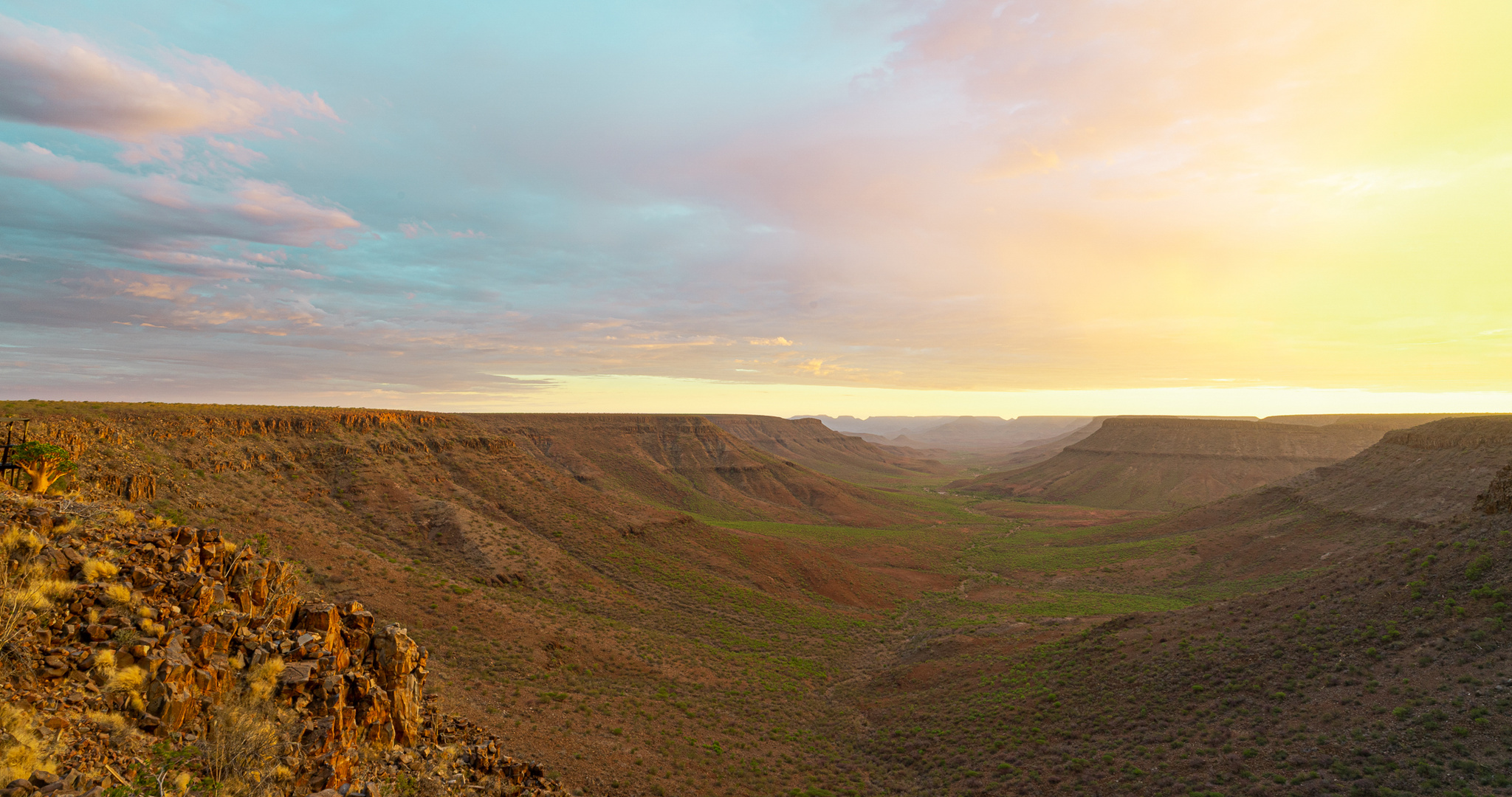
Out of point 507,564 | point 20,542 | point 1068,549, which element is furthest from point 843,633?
point 1068,549

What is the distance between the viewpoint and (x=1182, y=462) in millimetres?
135125

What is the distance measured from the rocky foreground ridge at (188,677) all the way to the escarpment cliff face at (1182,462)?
14306 cm

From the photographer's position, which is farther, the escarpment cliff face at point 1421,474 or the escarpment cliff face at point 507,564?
the escarpment cliff face at point 1421,474

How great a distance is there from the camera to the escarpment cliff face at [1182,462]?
4887 inches

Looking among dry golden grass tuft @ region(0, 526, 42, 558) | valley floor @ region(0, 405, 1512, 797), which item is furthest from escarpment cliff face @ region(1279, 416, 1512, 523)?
dry golden grass tuft @ region(0, 526, 42, 558)

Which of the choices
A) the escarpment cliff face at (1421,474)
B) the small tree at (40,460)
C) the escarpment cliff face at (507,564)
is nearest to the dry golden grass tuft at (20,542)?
the escarpment cliff face at (507,564)

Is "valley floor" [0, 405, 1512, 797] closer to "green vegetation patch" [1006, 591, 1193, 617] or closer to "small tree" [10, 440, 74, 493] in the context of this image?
"green vegetation patch" [1006, 591, 1193, 617]

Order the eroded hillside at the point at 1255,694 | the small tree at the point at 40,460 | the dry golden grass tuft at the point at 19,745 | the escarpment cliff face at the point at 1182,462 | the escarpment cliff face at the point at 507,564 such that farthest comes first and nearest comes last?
the escarpment cliff face at the point at 1182,462, the escarpment cliff face at the point at 507,564, the small tree at the point at 40,460, the eroded hillside at the point at 1255,694, the dry golden grass tuft at the point at 19,745

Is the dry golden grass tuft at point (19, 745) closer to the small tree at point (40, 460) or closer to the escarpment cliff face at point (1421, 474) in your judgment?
the small tree at point (40, 460)

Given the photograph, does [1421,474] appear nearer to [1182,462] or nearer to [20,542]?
[1182,462]

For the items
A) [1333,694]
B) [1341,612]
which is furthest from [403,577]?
[1341,612]

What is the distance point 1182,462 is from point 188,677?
172 metres

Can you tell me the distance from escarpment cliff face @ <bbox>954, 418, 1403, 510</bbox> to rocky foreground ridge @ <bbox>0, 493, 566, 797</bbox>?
469 ft

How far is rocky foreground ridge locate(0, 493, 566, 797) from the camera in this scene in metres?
→ 8.56
